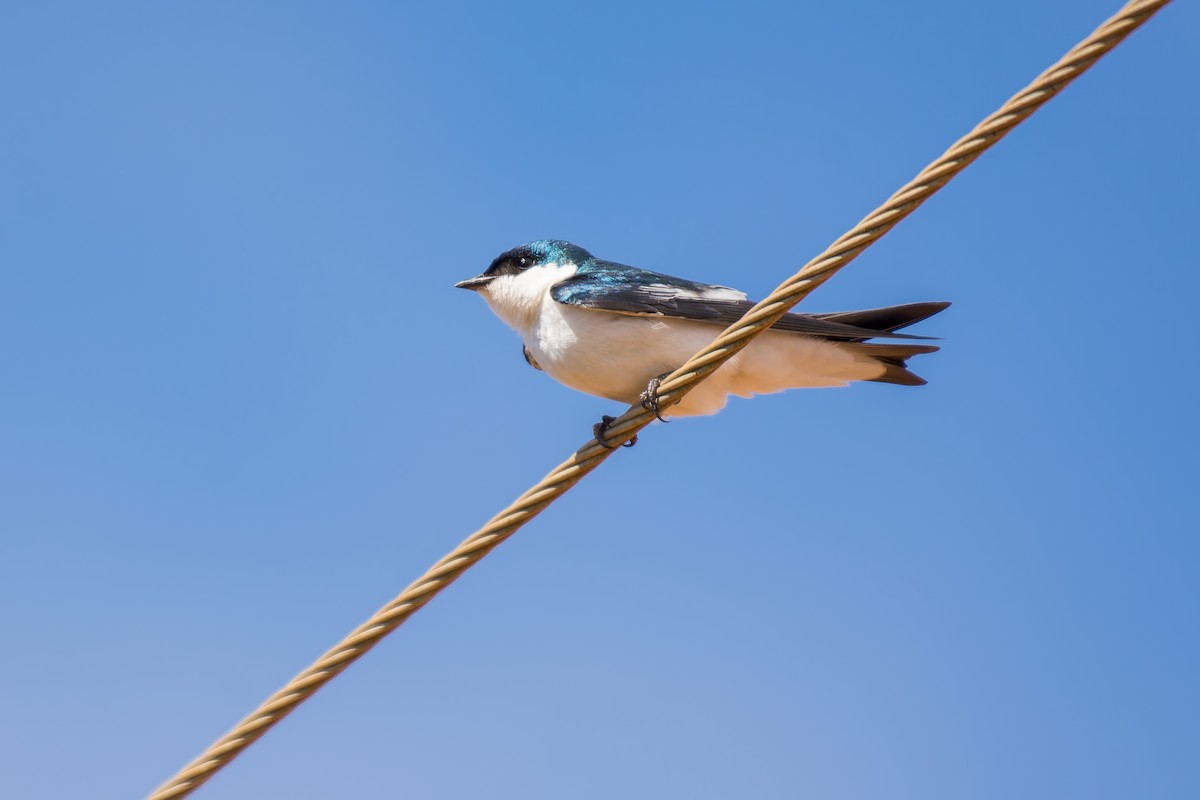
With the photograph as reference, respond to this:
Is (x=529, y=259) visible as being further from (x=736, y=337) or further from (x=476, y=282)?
(x=736, y=337)

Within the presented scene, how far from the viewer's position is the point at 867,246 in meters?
3.01

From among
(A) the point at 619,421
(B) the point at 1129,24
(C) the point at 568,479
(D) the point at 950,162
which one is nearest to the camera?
(B) the point at 1129,24

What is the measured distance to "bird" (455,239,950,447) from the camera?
5.03 meters

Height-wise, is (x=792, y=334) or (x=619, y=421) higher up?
(x=792, y=334)

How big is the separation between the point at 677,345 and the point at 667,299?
21 centimetres

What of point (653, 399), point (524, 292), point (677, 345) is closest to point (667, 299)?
point (677, 345)

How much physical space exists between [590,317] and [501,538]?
2.06m

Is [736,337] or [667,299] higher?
[667,299]

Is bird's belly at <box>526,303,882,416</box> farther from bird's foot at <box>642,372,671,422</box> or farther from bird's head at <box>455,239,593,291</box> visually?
bird's head at <box>455,239,593,291</box>

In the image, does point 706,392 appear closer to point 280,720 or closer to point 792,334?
point 792,334

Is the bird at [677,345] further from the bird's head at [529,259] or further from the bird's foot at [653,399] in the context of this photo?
the bird's head at [529,259]

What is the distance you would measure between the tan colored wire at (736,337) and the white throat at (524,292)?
2.26 m

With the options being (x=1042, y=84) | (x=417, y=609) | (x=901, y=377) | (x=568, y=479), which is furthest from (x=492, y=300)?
(x=1042, y=84)

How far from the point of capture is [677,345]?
5.02 metres
